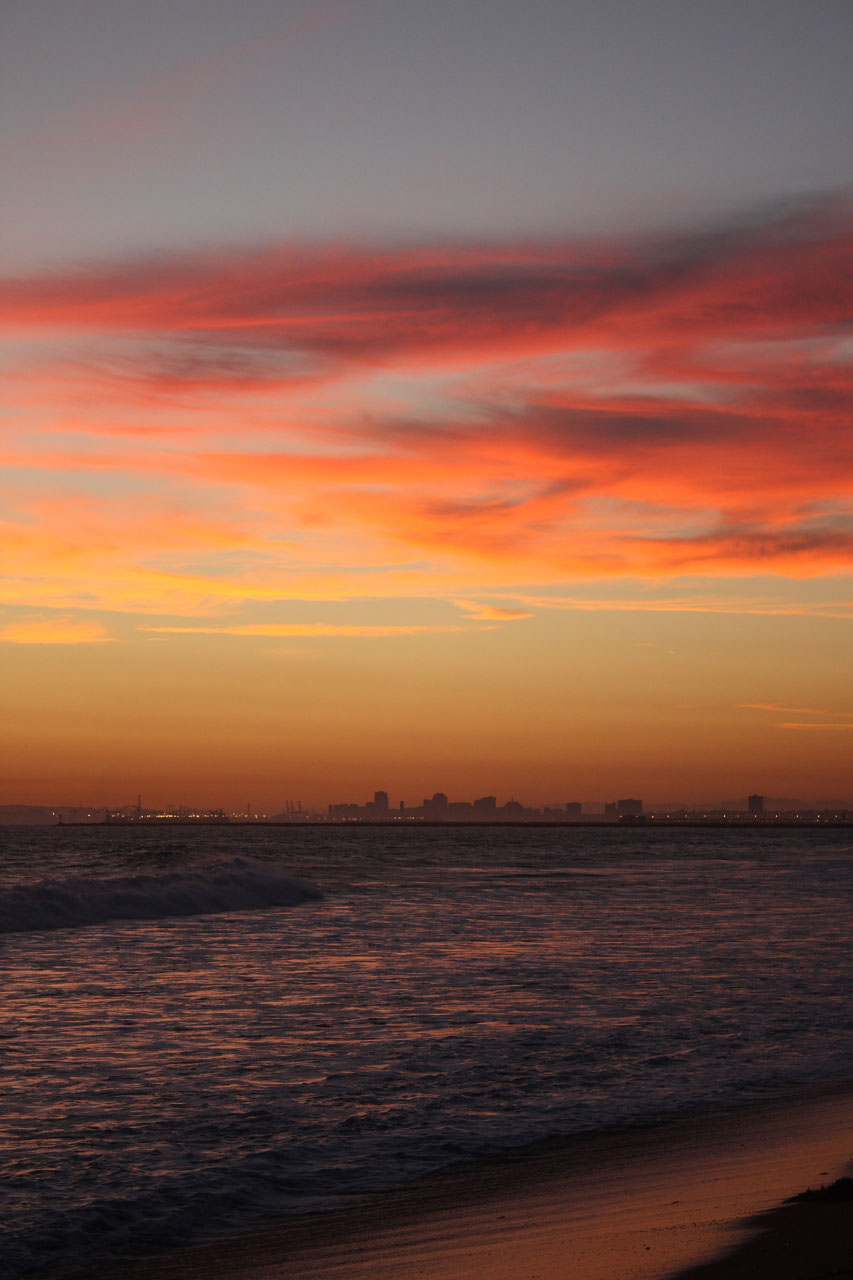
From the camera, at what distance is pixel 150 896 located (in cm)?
4334

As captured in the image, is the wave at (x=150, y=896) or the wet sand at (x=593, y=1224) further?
the wave at (x=150, y=896)

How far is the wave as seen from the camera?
3600 cm

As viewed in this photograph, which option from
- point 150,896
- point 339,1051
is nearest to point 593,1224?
point 339,1051

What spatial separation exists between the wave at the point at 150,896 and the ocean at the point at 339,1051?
73.3 inches

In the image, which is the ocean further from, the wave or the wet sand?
the wave

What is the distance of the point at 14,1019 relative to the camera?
1639 centimetres

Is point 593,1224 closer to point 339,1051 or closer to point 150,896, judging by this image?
point 339,1051

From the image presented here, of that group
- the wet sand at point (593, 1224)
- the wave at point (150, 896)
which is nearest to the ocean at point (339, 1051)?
the wet sand at point (593, 1224)

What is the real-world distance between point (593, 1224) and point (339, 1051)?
22.0 ft

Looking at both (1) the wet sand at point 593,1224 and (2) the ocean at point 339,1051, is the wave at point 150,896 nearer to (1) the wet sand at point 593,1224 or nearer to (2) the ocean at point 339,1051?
(2) the ocean at point 339,1051

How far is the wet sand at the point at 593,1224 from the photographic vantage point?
7312mm

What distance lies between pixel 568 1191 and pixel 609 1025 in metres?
7.49

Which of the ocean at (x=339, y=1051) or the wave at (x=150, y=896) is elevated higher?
the ocean at (x=339, y=1051)

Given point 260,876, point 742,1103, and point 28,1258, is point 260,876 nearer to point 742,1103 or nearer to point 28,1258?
point 742,1103
